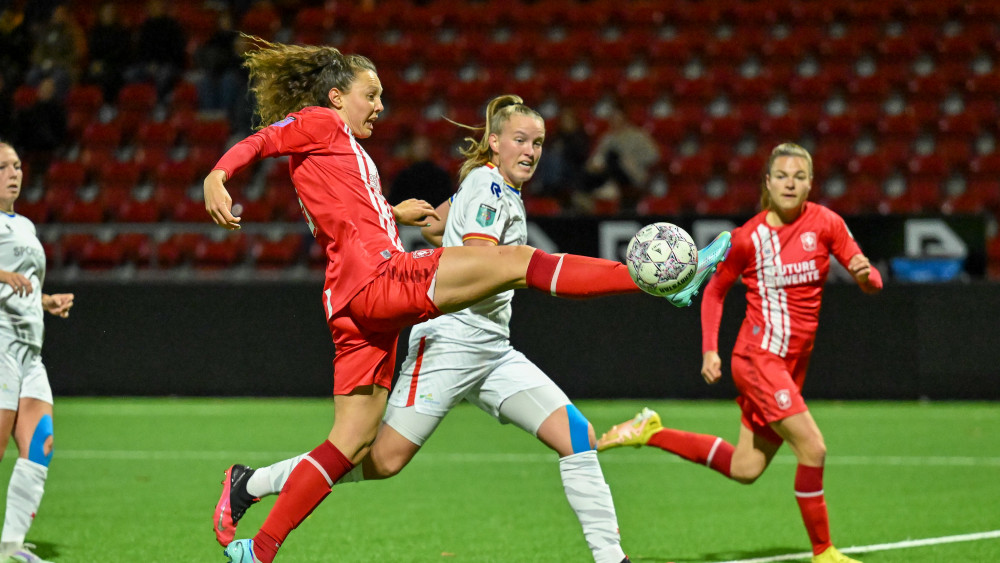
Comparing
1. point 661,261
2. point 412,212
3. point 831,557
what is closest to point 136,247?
point 412,212

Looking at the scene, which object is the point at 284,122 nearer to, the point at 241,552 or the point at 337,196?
the point at 337,196

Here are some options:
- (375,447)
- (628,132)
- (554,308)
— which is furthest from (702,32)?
(375,447)

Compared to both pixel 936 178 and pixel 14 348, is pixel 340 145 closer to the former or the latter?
pixel 14 348

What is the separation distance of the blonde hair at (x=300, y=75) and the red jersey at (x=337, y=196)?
16 centimetres

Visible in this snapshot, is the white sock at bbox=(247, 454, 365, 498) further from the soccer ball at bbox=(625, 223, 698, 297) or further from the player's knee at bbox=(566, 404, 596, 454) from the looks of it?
the soccer ball at bbox=(625, 223, 698, 297)

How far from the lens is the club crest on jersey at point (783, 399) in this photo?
513 centimetres

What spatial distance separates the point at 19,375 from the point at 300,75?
6.64ft

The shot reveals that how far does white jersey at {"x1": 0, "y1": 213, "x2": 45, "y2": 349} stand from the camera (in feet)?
17.1

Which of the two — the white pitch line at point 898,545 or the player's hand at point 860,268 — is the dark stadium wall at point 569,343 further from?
the player's hand at point 860,268

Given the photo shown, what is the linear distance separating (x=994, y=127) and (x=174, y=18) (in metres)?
11.1

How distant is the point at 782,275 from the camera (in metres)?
5.46

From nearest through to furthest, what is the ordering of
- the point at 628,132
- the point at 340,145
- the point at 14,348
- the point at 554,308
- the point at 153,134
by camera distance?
the point at 340,145 < the point at 14,348 < the point at 554,308 < the point at 628,132 < the point at 153,134

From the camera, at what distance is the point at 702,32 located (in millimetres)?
15914

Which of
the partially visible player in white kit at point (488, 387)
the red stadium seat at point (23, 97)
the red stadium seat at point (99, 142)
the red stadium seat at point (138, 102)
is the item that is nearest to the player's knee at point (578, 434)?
the partially visible player in white kit at point (488, 387)
